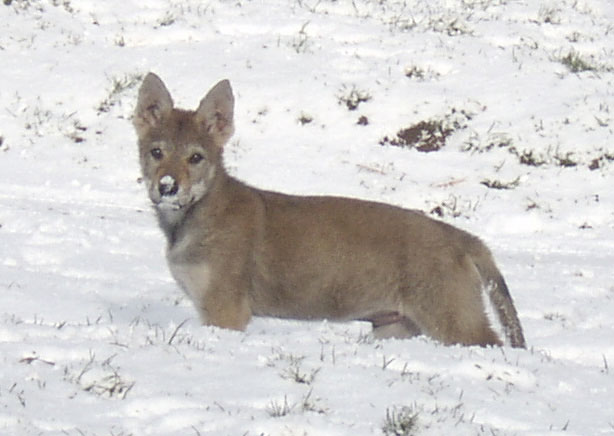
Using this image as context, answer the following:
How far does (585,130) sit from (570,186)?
3.63 feet

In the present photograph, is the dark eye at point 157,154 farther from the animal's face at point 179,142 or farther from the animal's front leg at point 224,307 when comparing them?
the animal's front leg at point 224,307

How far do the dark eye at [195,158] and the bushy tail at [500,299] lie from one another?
6.09ft

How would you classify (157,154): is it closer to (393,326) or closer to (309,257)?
(309,257)

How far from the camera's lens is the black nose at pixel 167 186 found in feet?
26.2

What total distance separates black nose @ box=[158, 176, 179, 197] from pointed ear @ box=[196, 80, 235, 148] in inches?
22.5

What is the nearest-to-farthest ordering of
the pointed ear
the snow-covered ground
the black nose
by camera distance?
1. the snow-covered ground
2. the black nose
3. the pointed ear

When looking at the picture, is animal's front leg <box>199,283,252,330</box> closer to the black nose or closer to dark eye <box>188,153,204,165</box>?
the black nose

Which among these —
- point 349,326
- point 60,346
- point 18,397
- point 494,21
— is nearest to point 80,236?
point 349,326

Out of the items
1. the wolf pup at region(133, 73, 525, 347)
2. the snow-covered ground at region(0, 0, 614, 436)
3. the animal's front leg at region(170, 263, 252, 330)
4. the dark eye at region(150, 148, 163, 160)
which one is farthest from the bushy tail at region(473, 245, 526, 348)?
the dark eye at region(150, 148, 163, 160)

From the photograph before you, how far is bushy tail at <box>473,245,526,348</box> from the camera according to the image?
7.94 m

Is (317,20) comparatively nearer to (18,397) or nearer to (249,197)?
(249,197)

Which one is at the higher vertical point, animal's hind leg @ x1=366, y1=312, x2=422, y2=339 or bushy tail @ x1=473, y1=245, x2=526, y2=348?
bushy tail @ x1=473, y1=245, x2=526, y2=348

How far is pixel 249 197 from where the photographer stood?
27.5 ft

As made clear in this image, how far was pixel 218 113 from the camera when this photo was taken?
8.52m
